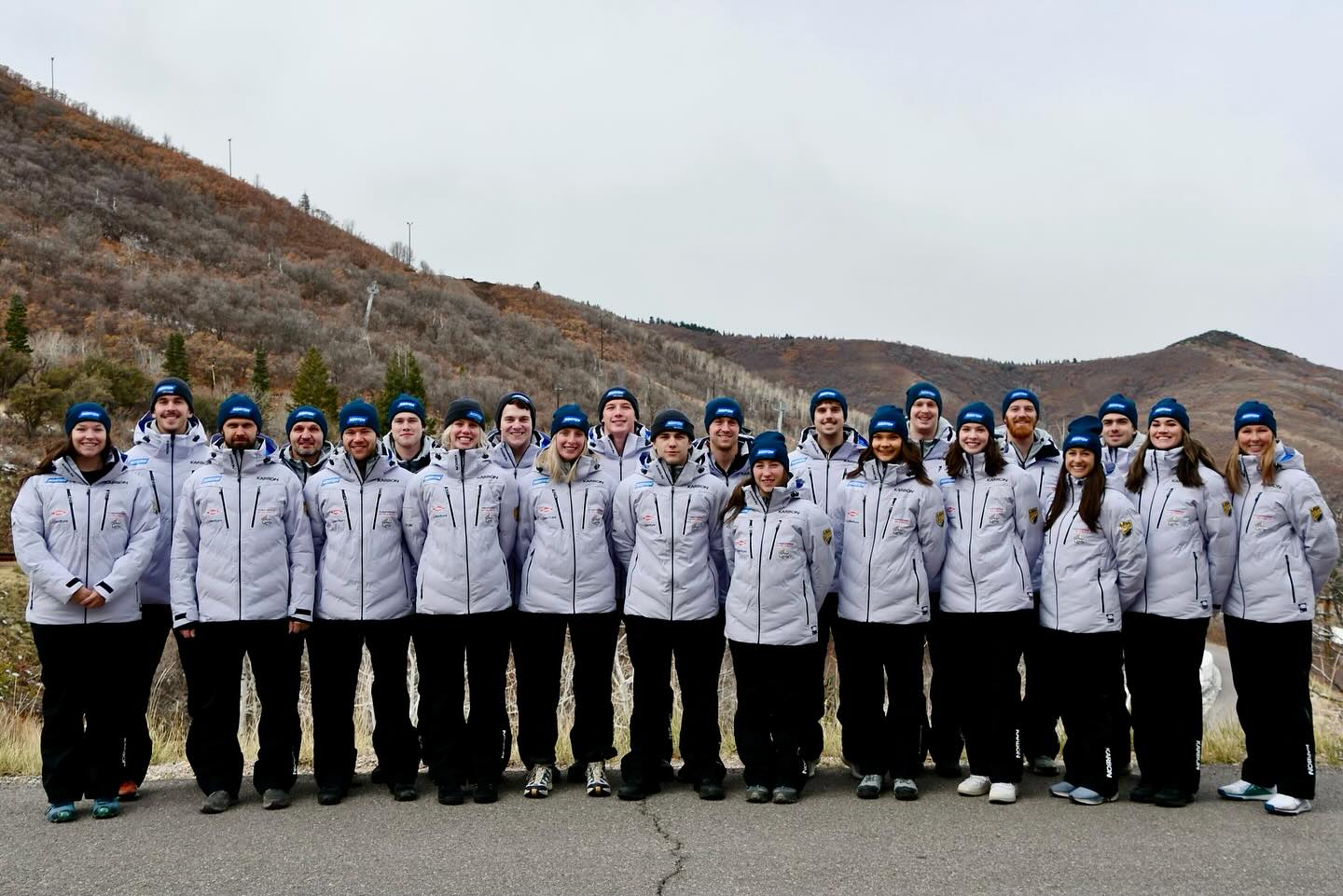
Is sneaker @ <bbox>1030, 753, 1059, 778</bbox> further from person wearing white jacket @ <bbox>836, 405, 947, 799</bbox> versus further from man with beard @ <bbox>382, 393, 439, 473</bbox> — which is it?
man with beard @ <bbox>382, 393, 439, 473</bbox>

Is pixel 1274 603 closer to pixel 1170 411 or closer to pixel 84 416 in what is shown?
pixel 1170 411

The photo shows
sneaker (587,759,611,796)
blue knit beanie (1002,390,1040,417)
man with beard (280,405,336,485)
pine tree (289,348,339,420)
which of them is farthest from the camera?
pine tree (289,348,339,420)

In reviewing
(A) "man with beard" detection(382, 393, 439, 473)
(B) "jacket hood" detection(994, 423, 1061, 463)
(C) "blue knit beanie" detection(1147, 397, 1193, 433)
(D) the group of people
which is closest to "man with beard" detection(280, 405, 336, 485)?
(D) the group of people

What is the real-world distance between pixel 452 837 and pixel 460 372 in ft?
164

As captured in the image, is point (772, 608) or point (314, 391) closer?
point (772, 608)

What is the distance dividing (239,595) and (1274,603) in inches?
232

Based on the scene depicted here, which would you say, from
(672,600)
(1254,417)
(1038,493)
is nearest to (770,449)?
(672,600)

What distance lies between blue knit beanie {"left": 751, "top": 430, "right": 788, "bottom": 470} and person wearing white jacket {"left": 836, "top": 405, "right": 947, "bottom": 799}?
0.50 metres

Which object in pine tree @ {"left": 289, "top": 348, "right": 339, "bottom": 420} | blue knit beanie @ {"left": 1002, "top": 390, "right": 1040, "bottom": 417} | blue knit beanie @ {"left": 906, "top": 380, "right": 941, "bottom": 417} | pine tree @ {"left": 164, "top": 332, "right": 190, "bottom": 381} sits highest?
pine tree @ {"left": 164, "top": 332, "right": 190, "bottom": 381}

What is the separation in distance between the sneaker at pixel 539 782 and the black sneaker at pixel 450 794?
1.27 feet

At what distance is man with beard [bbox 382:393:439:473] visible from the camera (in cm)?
695

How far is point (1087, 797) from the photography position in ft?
20.2

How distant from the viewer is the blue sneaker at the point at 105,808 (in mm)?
6016

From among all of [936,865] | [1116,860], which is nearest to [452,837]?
[936,865]
